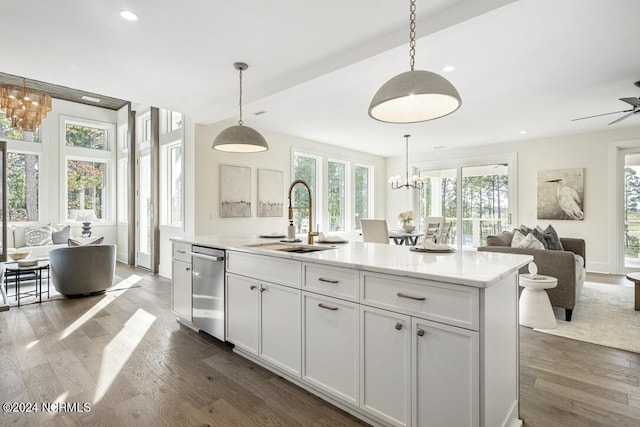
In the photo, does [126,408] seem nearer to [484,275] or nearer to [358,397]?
[358,397]

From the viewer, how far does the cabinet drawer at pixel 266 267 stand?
7.04ft

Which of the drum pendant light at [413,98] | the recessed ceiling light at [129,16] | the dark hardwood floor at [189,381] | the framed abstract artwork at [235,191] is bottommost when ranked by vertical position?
the dark hardwood floor at [189,381]

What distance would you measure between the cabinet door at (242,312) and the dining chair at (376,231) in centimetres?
290

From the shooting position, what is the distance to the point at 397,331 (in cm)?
162

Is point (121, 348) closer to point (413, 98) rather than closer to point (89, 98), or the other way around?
point (413, 98)

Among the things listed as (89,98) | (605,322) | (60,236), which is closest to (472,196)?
(605,322)

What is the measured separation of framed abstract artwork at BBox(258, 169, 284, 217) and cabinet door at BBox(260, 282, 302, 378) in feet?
12.2

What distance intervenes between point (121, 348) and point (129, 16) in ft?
8.71

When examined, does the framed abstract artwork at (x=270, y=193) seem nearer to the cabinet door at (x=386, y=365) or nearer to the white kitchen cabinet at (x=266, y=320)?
the white kitchen cabinet at (x=266, y=320)

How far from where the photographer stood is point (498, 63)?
3.26 metres

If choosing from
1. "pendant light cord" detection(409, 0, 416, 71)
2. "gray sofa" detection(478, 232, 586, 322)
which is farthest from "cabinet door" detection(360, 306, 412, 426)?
"gray sofa" detection(478, 232, 586, 322)

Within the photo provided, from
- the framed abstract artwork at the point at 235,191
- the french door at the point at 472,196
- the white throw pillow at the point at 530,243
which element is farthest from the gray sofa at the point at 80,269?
the french door at the point at 472,196

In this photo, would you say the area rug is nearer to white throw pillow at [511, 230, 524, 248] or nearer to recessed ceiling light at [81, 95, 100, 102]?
white throw pillow at [511, 230, 524, 248]

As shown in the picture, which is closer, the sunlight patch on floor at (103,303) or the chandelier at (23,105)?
the sunlight patch on floor at (103,303)
